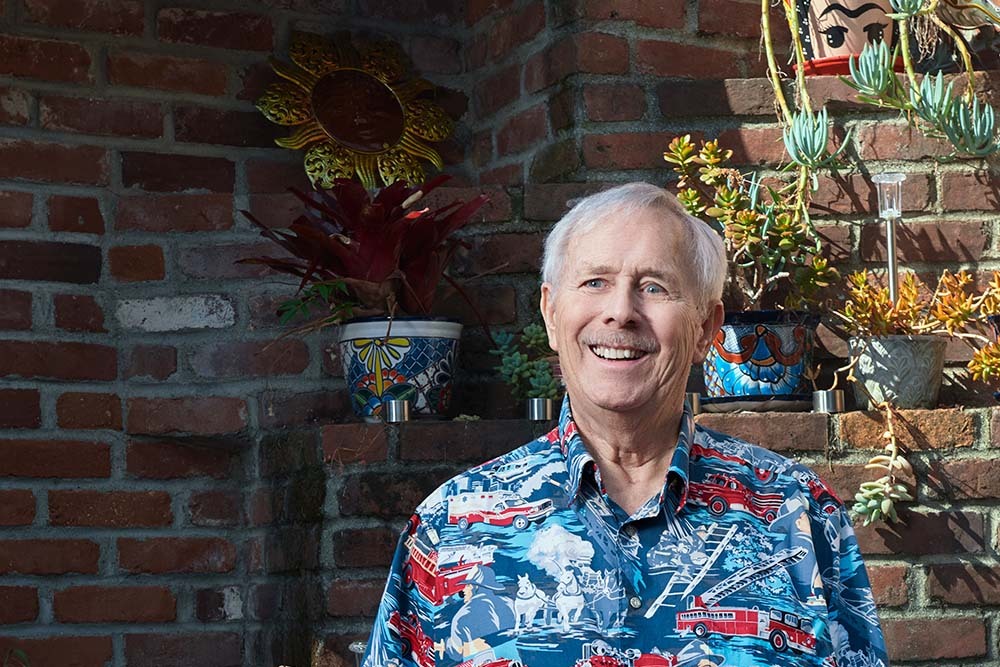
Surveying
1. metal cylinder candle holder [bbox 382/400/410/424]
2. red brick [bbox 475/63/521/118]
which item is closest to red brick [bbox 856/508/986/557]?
metal cylinder candle holder [bbox 382/400/410/424]

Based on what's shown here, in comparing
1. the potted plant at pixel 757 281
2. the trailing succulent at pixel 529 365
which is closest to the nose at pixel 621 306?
the potted plant at pixel 757 281

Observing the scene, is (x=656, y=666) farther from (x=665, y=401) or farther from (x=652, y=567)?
(x=665, y=401)

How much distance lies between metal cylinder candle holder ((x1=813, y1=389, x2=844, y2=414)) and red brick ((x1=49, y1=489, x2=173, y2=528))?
1.22 meters

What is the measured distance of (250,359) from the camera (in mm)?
2545

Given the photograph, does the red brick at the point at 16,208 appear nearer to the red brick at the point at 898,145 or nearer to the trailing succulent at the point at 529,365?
the trailing succulent at the point at 529,365

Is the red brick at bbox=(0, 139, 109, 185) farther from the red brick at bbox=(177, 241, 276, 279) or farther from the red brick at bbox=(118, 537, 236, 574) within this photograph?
the red brick at bbox=(118, 537, 236, 574)

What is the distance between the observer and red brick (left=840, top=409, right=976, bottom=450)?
7.38 ft

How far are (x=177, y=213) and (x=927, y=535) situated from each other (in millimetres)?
1456

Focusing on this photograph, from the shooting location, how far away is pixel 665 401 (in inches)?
60.7

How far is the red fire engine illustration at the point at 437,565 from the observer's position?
4.87ft

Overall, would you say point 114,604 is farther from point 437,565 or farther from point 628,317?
point 628,317

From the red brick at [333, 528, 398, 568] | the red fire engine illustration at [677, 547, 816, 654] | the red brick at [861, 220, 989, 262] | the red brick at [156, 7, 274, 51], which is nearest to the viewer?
the red fire engine illustration at [677, 547, 816, 654]

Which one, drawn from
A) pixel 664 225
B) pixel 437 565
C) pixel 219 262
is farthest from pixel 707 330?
pixel 219 262

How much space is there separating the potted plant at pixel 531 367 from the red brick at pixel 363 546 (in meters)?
0.33
